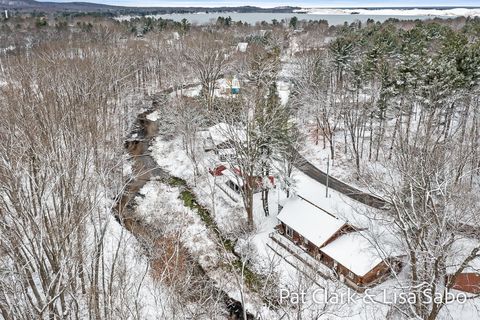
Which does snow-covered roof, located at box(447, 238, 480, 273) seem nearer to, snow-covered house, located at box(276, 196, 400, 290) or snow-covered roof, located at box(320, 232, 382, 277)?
snow-covered house, located at box(276, 196, 400, 290)

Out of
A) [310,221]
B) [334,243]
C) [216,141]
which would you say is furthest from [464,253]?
[216,141]

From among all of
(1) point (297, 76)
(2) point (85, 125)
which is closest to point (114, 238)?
(2) point (85, 125)

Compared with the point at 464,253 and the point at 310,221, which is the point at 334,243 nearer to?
the point at 310,221

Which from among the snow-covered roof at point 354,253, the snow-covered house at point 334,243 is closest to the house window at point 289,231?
the snow-covered house at point 334,243

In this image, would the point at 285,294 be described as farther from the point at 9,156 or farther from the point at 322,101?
the point at 322,101

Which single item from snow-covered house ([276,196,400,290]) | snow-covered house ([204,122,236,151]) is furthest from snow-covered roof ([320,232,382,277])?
snow-covered house ([204,122,236,151])

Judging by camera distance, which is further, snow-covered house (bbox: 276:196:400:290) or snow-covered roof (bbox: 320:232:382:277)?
snow-covered house (bbox: 276:196:400:290)

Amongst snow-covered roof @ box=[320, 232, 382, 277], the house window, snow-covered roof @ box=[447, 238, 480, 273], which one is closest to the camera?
snow-covered roof @ box=[447, 238, 480, 273]

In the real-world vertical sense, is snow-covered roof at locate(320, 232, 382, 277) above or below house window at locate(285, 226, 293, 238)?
above
